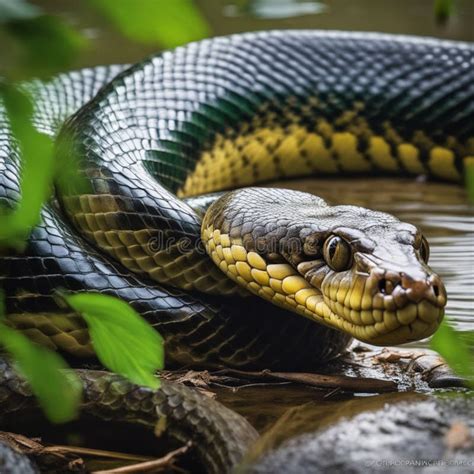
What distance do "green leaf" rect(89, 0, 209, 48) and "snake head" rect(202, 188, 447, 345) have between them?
1752mm

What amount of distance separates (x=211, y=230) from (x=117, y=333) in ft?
6.44

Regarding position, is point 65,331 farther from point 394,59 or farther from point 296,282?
point 394,59

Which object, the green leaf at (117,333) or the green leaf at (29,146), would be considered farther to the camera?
the green leaf at (117,333)

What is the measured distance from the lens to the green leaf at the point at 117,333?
154cm

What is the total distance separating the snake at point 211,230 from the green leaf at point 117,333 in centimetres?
21

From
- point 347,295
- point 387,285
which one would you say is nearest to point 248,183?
point 347,295

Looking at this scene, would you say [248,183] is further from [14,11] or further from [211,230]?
[14,11]

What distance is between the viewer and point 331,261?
306cm

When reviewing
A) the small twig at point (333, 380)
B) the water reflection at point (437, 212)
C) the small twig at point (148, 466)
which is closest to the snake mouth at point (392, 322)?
the small twig at point (333, 380)

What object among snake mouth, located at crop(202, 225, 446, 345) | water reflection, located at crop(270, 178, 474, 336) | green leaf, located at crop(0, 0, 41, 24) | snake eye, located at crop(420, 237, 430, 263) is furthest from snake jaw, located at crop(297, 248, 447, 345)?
green leaf, located at crop(0, 0, 41, 24)

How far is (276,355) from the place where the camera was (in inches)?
133

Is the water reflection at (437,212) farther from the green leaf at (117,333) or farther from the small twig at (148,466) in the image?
the green leaf at (117,333)

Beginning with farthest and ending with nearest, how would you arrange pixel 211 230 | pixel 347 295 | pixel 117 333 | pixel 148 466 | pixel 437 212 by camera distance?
pixel 437 212
pixel 211 230
pixel 347 295
pixel 148 466
pixel 117 333

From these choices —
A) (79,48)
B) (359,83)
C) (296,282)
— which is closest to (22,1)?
(79,48)
